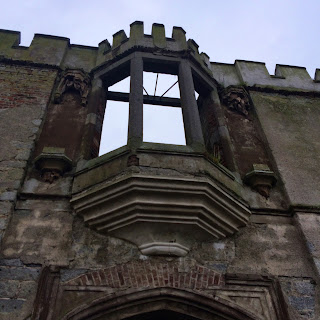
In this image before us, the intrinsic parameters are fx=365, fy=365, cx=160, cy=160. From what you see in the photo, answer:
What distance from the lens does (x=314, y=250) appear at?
4.58m

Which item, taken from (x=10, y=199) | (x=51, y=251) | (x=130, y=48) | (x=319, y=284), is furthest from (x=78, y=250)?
(x=130, y=48)

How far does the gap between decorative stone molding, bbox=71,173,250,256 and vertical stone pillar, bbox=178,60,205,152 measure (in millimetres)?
854

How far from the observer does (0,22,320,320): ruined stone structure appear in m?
3.97

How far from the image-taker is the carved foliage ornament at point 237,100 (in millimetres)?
6898

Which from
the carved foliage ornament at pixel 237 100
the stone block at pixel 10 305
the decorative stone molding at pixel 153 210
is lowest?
the stone block at pixel 10 305

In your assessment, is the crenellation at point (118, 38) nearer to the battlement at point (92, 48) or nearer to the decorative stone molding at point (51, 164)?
the battlement at point (92, 48)

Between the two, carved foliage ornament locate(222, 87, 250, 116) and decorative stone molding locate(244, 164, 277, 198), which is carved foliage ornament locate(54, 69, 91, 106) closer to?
carved foliage ornament locate(222, 87, 250, 116)

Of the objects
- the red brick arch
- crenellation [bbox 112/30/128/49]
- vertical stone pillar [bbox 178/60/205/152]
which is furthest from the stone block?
crenellation [bbox 112/30/128/49]

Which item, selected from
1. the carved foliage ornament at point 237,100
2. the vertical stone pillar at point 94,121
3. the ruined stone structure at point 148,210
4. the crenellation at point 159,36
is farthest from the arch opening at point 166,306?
the crenellation at point 159,36

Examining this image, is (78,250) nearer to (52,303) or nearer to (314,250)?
(52,303)

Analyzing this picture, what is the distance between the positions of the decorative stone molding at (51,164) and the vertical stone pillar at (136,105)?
0.96 metres

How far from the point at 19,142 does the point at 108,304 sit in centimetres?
277

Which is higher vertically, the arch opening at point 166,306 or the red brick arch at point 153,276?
the red brick arch at point 153,276

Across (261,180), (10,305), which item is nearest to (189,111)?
(261,180)
